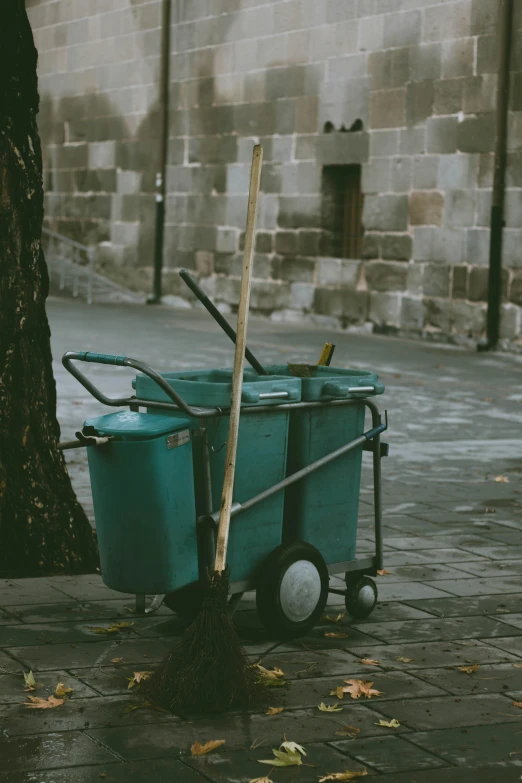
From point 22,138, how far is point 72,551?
1765 millimetres

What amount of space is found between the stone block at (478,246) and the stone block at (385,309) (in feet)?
5.18

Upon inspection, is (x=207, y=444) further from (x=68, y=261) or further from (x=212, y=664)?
(x=68, y=261)

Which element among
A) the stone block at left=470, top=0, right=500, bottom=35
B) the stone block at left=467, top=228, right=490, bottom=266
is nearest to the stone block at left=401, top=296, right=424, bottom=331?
the stone block at left=467, top=228, right=490, bottom=266

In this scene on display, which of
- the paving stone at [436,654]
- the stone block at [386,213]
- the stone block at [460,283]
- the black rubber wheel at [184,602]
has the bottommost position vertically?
the paving stone at [436,654]

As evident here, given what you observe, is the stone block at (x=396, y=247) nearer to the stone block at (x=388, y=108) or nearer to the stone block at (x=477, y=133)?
the stone block at (x=388, y=108)

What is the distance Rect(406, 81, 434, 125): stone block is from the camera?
1794cm

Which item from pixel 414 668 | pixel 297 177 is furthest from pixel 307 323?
pixel 414 668

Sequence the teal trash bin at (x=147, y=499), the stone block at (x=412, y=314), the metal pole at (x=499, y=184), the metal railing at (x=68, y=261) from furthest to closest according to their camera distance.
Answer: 1. the metal railing at (x=68, y=261)
2. the stone block at (x=412, y=314)
3. the metal pole at (x=499, y=184)
4. the teal trash bin at (x=147, y=499)

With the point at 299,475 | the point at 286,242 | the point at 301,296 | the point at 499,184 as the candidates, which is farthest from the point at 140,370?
the point at 286,242

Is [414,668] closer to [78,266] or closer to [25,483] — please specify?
[25,483]

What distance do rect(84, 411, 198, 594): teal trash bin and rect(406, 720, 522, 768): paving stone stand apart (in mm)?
1134

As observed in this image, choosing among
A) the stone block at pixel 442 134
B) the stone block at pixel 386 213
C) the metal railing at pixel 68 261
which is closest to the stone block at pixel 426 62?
the stone block at pixel 442 134

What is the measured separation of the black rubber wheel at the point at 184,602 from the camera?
5289 mm

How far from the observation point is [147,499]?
15.8 feet
